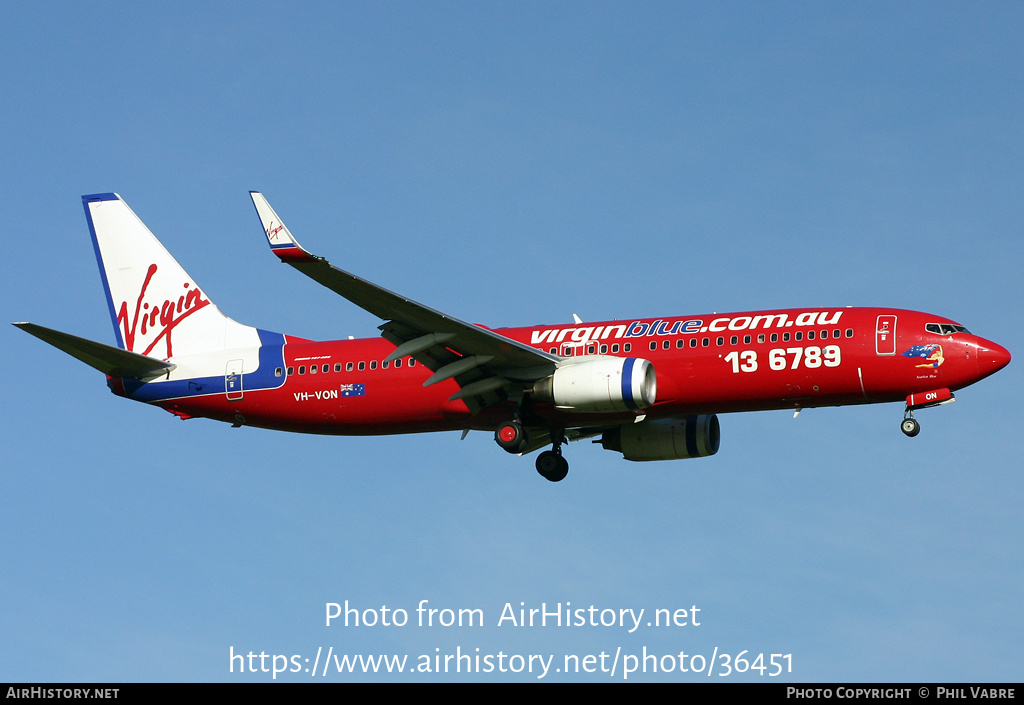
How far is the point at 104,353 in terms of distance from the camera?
4494 cm

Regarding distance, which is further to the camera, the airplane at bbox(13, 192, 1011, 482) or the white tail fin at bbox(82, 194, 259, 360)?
the white tail fin at bbox(82, 194, 259, 360)

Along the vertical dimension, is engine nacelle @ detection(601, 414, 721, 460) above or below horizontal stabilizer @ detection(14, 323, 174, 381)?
below

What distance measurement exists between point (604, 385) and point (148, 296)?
62.2 feet

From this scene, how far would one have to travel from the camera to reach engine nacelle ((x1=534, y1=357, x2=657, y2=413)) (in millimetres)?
39562

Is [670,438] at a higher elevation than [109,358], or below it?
below

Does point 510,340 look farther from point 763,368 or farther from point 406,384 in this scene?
point 763,368

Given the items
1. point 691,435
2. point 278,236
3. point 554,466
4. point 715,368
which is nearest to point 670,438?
point 691,435

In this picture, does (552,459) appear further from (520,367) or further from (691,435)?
(520,367)

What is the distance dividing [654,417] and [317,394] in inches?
448

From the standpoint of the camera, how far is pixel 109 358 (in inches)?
1788

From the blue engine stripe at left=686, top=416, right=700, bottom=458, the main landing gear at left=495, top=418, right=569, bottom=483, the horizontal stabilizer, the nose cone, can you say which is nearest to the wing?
the main landing gear at left=495, top=418, right=569, bottom=483

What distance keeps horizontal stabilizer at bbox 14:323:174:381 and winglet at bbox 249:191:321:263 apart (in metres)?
9.73

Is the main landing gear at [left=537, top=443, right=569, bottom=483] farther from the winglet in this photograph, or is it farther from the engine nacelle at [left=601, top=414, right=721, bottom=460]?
the winglet

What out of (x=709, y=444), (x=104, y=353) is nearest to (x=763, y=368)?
(x=709, y=444)
